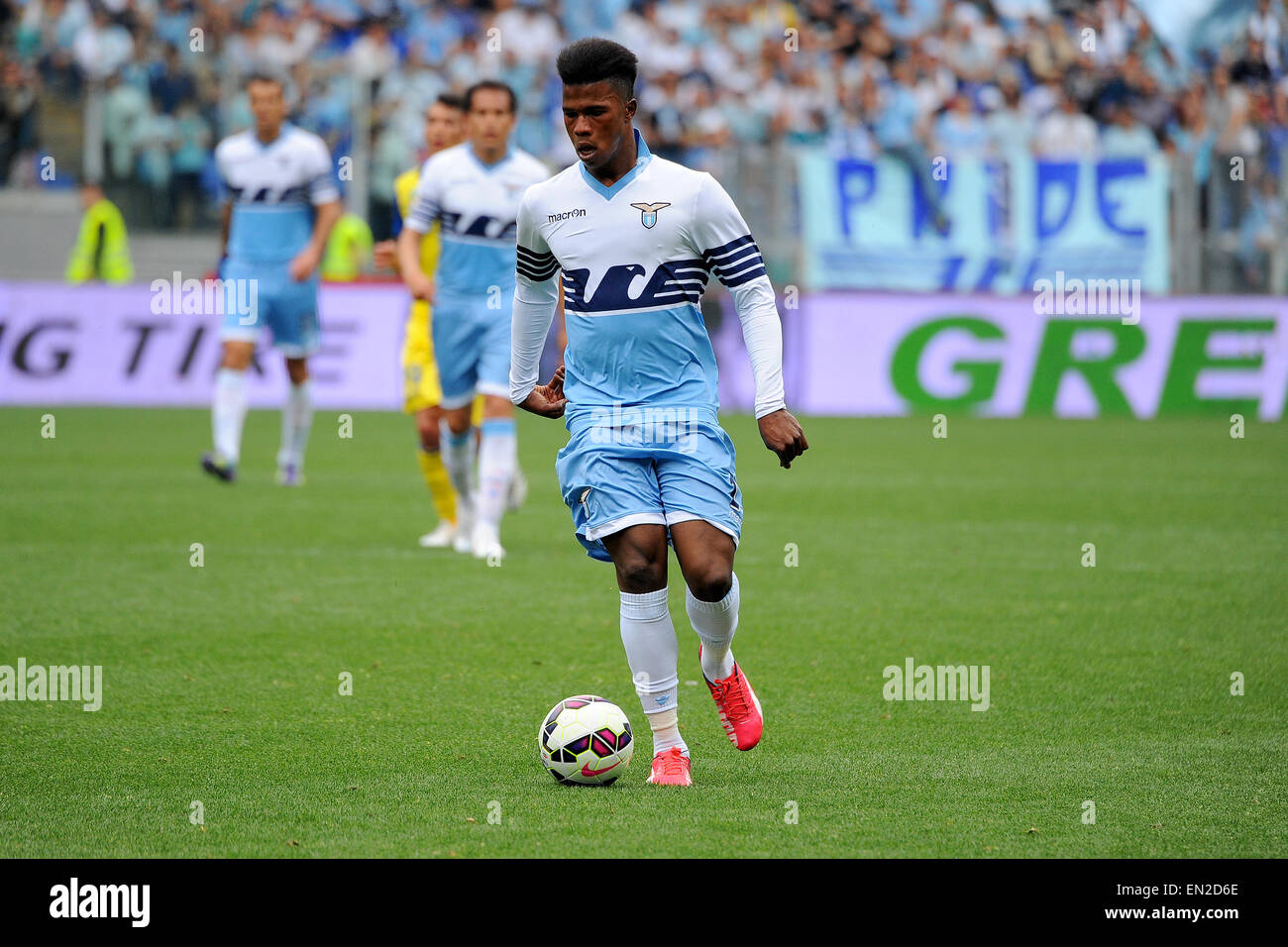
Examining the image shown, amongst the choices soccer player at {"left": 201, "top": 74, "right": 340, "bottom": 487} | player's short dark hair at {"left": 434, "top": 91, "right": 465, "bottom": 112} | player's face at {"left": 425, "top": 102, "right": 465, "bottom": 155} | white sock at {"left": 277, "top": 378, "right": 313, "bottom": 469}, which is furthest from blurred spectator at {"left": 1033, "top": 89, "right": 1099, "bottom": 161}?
player's face at {"left": 425, "top": 102, "right": 465, "bottom": 155}

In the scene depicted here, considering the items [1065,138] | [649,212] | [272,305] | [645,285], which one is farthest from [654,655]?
[1065,138]

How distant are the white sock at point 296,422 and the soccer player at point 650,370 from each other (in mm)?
8454

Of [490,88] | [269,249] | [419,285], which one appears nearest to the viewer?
[490,88]

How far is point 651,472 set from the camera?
5.44 meters

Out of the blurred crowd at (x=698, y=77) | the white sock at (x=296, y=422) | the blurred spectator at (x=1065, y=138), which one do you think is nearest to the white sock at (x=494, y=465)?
the white sock at (x=296, y=422)

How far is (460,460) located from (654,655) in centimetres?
542

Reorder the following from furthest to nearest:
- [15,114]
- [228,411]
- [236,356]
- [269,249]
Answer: [15,114] → [269,249] → [236,356] → [228,411]

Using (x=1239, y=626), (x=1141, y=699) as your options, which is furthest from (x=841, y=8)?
(x=1141, y=699)

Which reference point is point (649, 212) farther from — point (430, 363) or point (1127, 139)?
point (1127, 139)

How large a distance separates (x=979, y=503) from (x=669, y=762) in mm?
7937

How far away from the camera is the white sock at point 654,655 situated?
5.44 metres

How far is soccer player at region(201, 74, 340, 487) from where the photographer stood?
43.1 feet

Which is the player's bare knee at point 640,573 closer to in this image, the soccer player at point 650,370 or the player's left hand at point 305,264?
the soccer player at point 650,370
